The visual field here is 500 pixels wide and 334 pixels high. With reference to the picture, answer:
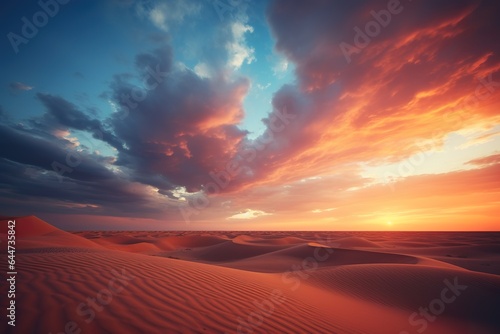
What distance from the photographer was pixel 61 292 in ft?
12.8

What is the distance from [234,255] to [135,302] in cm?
2045

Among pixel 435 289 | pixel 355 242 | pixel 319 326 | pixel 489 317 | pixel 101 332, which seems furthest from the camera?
pixel 355 242

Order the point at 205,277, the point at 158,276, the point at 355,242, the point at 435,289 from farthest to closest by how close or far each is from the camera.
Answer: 1. the point at 355,242
2. the point at 435,289
3. the point at 205,277
4. the point at 158,276

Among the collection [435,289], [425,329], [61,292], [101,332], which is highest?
[61,292]

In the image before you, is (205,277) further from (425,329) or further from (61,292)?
(425,329)

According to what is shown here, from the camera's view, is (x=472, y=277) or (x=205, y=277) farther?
(x=472, y=277)

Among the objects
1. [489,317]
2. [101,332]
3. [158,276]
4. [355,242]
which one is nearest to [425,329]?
[489,317]

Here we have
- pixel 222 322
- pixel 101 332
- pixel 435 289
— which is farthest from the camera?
pixel 435 289

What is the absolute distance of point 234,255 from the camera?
23.2m

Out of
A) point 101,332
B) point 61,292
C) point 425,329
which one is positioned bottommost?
point 425,329

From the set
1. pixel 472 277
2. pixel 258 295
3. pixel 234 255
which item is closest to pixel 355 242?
pixel 234 255

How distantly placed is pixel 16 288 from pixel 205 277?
378 centimetres

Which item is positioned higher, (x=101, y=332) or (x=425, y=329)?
(x=101, y=332)

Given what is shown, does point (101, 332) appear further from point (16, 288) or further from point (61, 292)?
point (16, 288)
